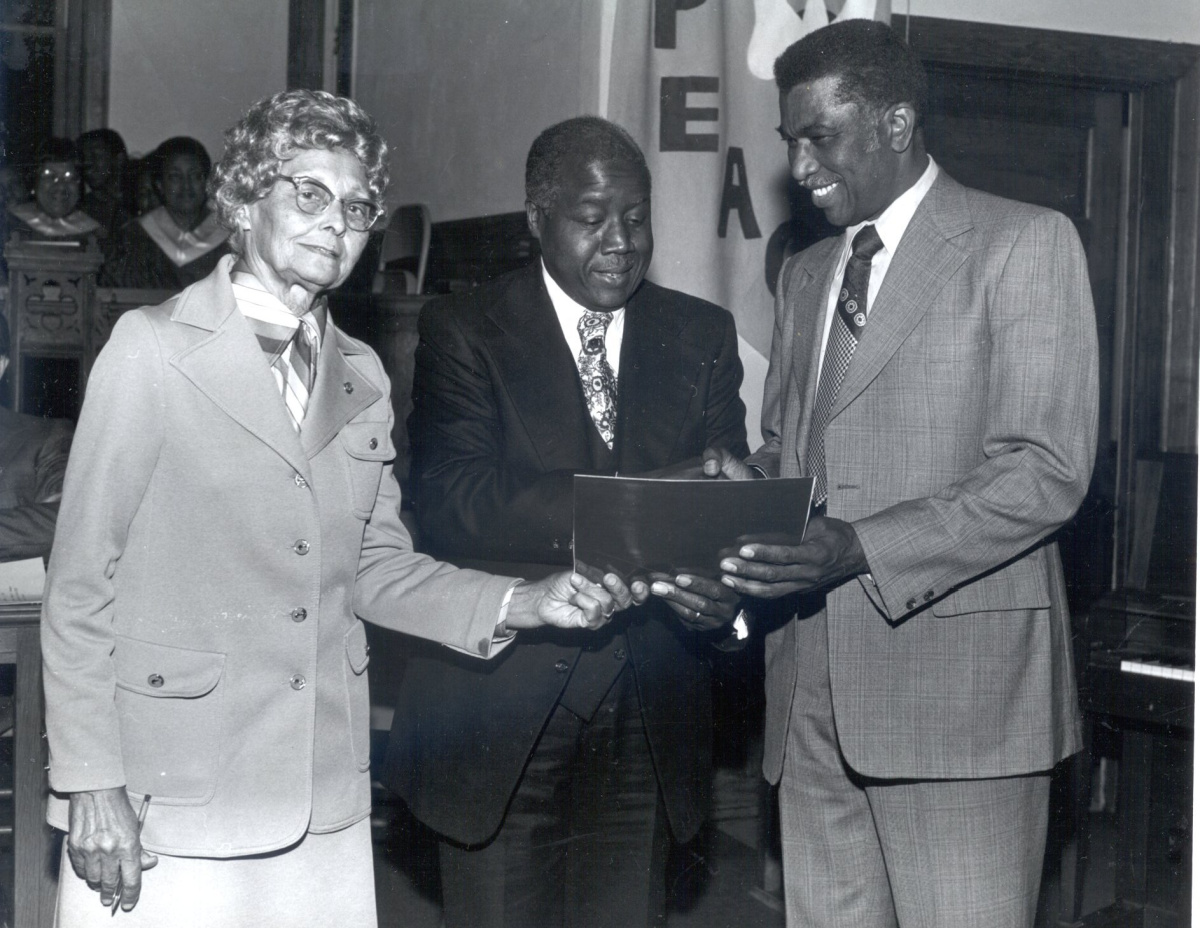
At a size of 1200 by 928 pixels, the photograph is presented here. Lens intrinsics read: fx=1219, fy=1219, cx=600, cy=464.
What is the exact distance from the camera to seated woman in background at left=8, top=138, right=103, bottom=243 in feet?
16.6

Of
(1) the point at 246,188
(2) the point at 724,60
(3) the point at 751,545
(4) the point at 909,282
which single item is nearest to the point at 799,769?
(3) the point at 751,545

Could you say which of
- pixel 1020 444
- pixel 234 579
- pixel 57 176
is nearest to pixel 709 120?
pixel 1020 444

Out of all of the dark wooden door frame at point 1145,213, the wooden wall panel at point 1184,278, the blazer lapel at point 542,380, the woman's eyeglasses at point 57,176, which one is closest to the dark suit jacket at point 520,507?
the blazer lapel at point 542,380

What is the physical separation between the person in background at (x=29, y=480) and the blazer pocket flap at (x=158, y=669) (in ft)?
4.16

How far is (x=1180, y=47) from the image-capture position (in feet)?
13.9

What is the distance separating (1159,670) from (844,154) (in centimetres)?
170

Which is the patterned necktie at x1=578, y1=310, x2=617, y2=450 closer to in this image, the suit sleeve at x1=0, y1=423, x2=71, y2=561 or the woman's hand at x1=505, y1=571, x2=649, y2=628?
the woman's hand at x1=505, y1=571, x2=649, y2=628

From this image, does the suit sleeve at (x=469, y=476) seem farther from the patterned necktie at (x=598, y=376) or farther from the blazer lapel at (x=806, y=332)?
the blazer lapel at (x=806, y=332)

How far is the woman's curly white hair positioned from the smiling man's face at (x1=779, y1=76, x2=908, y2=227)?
0.79 meters

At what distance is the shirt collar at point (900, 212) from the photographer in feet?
6.80

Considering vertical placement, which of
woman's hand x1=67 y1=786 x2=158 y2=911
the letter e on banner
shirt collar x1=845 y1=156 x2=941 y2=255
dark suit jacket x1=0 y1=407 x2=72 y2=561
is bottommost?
woman's hand x1=67 y1=786 x2=158 y2=911

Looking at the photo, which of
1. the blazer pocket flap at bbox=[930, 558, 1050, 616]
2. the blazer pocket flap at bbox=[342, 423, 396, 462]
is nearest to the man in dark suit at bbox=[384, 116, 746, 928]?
the blazer pocket flap at bbox=[342, 423, 396, 462]

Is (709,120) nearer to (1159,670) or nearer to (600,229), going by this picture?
(600,229)

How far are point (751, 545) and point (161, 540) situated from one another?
858mm
